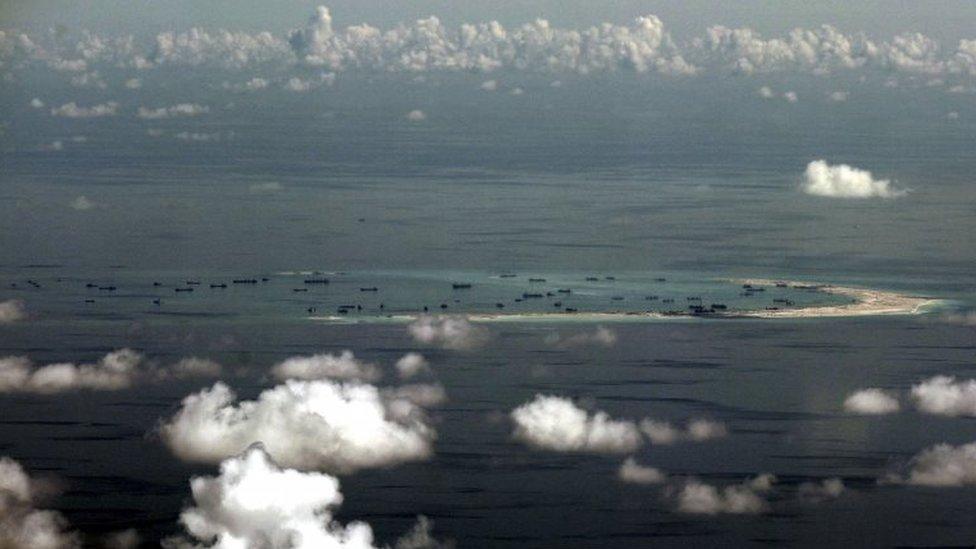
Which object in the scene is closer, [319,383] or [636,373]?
[319,383]

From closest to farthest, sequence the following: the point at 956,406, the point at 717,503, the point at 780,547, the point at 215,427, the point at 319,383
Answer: the point at 780,547 → the point at 717,503 → the point at 215,427 → the point at 319,383 → the point at 956,406

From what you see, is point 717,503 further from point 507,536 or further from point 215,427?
point 215,427

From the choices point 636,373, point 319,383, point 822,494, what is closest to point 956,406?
point 636,373

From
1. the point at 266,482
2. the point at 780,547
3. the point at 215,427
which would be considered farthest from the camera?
the point at 215,427

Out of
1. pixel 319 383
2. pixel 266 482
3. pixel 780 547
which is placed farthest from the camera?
pixel 319 383

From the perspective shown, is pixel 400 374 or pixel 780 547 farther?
pixel 400 374

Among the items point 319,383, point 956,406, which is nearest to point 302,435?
point 319,383

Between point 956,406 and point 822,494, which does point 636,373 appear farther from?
point 822,494

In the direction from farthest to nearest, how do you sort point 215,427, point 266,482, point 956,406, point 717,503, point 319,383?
point 956,406 → point 319,383 → point 215,427 → point 717,503 → point 266,482
